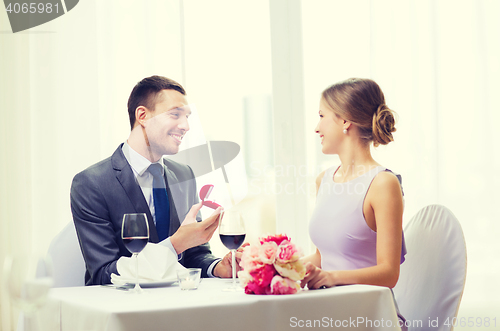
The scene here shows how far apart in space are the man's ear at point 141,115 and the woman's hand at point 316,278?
0.90 m

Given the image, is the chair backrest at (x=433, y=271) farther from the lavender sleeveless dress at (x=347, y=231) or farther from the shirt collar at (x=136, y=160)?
the shirt collar at (x=136, y=160)

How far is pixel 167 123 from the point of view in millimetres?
1636

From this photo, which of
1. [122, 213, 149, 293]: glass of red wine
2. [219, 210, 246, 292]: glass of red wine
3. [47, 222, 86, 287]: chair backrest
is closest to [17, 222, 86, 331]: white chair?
[47, 222, 86, 287]: chair backrest

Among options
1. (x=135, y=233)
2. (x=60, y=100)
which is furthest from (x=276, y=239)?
(x=60, y=100)

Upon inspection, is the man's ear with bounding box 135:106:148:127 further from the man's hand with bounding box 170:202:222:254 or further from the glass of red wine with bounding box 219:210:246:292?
the glass of red wine with bounding box 219:210:246:292

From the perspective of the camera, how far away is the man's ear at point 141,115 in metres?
1.71

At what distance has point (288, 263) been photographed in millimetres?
1033

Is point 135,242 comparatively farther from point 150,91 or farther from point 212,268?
point 150,91

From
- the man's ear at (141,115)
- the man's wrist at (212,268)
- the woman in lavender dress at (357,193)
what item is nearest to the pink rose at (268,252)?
the woman in lavender dress at (357,193)

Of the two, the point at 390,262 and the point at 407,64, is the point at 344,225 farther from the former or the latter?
the point at 407,64

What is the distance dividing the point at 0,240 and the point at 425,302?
211cm

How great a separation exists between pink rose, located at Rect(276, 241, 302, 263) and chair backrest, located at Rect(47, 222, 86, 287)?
889 mm

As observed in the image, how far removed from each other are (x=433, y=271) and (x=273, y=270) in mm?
674

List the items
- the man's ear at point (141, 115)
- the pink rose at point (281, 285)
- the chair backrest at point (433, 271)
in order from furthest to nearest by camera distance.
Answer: the man's ear at point (141, 115) → the chair backrest at point (433, 271) → the pink rose at point (281, 285)
